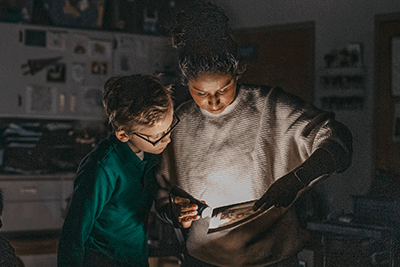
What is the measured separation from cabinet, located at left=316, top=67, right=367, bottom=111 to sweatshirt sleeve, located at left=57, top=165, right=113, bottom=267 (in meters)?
0.58

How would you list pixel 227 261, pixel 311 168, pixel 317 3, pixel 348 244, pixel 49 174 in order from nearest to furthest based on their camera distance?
pixel 311 168
pixel 227 261
pixel 348 244
pixel 317 3
pixel 49 174

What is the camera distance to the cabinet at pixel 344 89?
3.19 ft

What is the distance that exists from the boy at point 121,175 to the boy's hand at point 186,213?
0.07 meters

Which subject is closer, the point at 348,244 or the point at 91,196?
the point at 91,196

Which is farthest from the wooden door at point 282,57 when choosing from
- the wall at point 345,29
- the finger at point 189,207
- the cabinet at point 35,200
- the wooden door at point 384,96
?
the cabinet at point 35,200

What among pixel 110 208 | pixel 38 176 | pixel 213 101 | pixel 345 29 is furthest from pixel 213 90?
pixel 38 176

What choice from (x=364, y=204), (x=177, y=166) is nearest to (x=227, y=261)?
(x=177, y=166)

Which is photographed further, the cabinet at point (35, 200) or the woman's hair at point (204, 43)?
the cabinet at point (35, 200)

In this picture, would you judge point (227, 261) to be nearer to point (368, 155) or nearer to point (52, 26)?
point (368, 155)

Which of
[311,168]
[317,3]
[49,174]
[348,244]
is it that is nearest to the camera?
[311,168]

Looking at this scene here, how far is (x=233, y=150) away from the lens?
0.72 meters

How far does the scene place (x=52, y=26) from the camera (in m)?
2.64

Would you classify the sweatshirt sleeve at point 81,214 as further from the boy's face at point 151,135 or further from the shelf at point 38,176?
the shelf at point 38,176

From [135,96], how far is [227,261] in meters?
0.33
